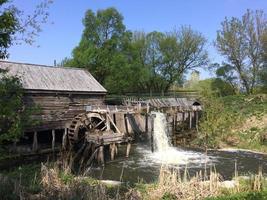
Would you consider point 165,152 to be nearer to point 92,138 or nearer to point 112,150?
point 112,150

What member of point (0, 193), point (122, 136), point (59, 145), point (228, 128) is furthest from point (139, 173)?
point (228, 128)

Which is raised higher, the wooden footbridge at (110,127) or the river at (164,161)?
the wooden footbridge at (110,127)

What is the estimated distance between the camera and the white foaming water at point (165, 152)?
1027 inches

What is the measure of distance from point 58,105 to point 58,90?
1244mm

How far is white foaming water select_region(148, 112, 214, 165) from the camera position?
85.6 ft

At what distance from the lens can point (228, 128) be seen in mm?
33719

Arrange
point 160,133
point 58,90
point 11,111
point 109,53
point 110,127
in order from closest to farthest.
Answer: point 11,111 < point 110,127 < point 58,90 < point 160,133 < point 109,53

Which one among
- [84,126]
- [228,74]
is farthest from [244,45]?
[84,126]

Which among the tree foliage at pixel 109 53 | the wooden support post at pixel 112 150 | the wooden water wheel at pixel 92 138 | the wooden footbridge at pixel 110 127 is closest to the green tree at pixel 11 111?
the wooden water wheel at pixel 92 138

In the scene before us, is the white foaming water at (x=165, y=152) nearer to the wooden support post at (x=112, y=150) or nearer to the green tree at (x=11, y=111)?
the wooden support post at (x=112, y=150)

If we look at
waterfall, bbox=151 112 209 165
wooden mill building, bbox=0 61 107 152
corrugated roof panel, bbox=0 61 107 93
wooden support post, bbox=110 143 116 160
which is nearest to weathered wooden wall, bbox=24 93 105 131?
wooden mill building, bbox=0 61 107 152

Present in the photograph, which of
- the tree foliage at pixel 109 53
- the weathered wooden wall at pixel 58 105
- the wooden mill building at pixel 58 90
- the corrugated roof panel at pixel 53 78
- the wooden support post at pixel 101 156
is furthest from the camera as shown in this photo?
the tree foliage at pixel 109 53

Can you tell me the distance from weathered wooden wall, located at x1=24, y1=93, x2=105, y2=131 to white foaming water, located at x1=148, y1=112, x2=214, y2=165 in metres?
6.11

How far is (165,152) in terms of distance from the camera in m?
30.0
